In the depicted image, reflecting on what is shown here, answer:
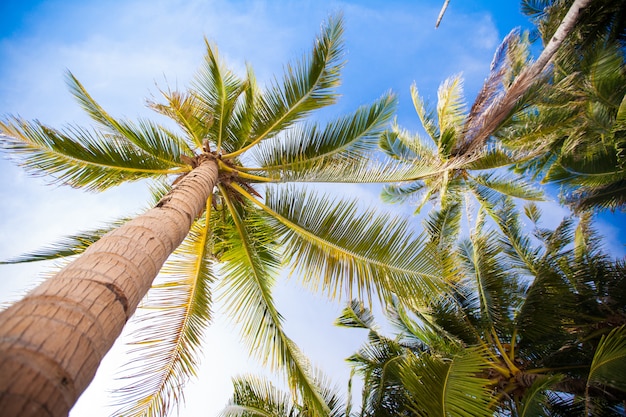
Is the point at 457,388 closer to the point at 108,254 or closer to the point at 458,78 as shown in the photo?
the point at 108,254

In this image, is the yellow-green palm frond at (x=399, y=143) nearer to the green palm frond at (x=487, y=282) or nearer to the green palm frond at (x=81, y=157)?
the green palm frond at (x=487, y=282)

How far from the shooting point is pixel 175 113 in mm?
5379

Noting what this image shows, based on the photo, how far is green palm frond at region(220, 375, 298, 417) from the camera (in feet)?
20.4

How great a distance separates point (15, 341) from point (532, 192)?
1277cm

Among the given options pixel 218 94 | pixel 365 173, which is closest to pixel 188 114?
pixel 218 94

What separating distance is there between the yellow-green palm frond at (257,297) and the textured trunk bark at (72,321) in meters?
2.84

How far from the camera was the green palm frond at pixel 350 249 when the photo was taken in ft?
13.7

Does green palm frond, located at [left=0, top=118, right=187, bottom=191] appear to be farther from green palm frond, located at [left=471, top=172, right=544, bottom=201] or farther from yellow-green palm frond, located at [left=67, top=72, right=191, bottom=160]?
green palm frond, located at [left=471, top=172, right=544, bottom=201]

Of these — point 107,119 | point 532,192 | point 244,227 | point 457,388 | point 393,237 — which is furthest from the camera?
point 532,192

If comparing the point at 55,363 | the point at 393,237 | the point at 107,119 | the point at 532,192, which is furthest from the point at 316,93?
the point at 532,192

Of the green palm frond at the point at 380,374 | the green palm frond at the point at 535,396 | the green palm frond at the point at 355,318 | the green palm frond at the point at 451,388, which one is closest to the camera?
the green palm frond at the point at 451,388

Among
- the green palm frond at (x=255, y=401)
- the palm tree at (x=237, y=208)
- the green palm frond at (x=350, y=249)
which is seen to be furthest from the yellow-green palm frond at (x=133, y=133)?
the green palm frond at (x=255, y=401)

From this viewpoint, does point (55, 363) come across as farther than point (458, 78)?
No

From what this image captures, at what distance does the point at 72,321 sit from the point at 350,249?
3313mm
